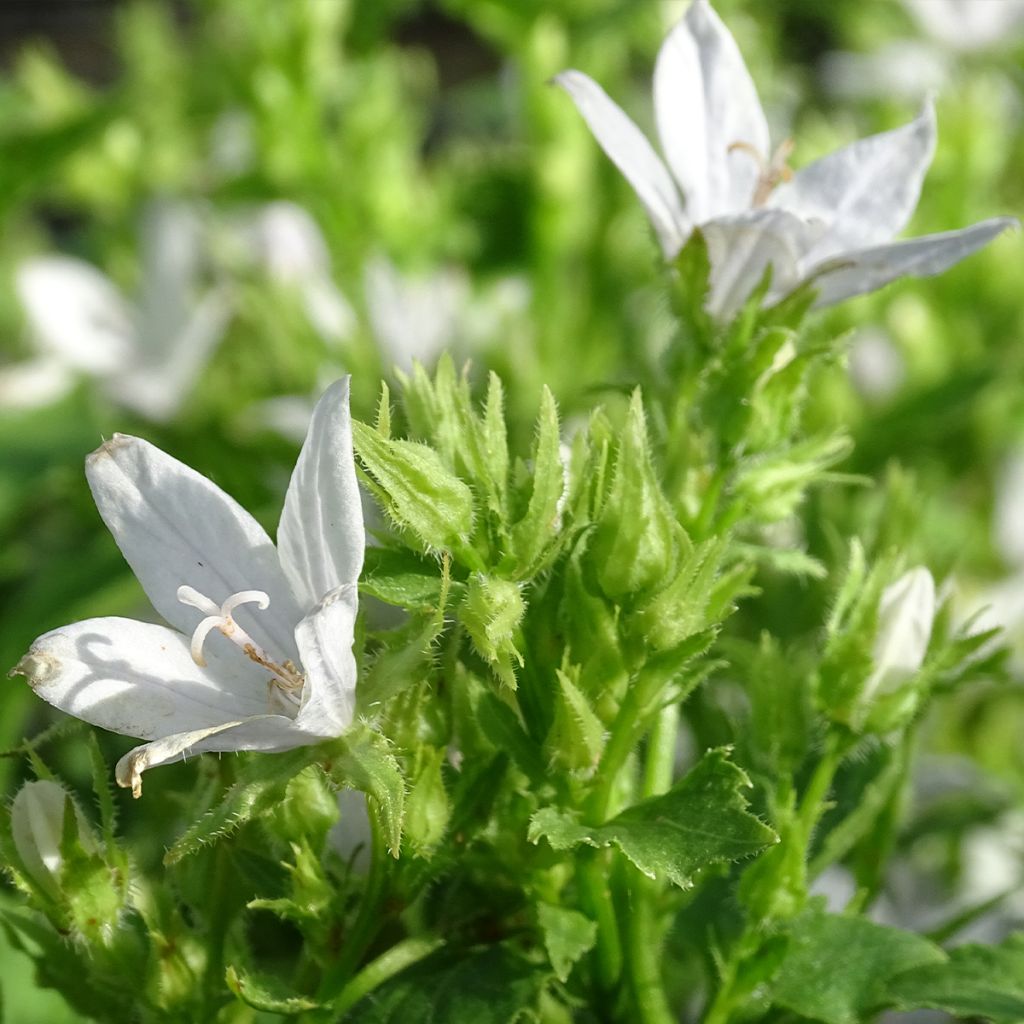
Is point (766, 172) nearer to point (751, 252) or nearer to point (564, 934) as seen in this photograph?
point (751, 252)

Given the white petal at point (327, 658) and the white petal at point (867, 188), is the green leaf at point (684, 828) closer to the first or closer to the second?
the white petal at point (327, 658)

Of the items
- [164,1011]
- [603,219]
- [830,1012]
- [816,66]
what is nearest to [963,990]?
[830,1012]

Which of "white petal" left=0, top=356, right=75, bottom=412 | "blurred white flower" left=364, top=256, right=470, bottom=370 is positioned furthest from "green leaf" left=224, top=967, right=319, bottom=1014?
"white petal" left=0, top=356, right=75, bottom=412

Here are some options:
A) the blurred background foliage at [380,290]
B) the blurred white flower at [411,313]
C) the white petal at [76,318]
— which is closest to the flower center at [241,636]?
the blurred background foliage at [380,290]

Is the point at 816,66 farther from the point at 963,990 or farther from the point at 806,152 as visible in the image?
the point at 963,990

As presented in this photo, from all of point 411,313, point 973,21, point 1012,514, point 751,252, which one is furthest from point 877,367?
point 973,21

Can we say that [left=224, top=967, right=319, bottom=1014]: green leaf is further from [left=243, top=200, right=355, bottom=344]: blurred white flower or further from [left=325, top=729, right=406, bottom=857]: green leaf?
[left=243, top=200, right=355, bottom=344]: blurred white flower
